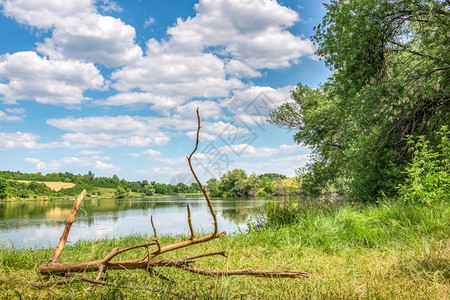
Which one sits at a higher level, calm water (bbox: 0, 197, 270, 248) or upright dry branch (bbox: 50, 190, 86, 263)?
upright dry branch (bbox: 50, 190, 86, 263)

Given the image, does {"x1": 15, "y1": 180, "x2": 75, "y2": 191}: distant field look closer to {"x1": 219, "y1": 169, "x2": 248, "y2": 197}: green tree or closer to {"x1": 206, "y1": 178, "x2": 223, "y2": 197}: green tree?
{"x1": 206, "y1": 178, "x2": 223, "y2": 197}: green tree

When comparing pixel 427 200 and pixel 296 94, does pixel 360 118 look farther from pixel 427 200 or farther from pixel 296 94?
pixel 296 94

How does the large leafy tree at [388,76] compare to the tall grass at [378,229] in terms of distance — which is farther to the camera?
the large leafy tree at [388,76]

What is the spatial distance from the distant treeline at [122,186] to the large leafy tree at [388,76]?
3596 centimetres

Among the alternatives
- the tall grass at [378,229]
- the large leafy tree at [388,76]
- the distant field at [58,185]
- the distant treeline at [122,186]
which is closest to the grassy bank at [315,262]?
the tall grass at [378,229]

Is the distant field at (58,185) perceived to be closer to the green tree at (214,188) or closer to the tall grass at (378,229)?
the green tree at (214,188)

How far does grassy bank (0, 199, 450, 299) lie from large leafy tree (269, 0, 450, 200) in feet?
11.2

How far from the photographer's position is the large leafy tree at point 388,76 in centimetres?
897

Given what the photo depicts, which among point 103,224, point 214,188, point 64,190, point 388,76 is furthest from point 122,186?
point 388,76

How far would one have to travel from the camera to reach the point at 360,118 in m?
9.89

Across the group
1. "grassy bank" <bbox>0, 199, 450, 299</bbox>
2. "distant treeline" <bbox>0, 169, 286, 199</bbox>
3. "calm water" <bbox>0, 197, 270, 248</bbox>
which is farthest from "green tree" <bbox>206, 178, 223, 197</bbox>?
"grassy bank" <bbox>0, 199, 450, 299</bbox>

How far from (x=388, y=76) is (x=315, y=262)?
9.28 meters

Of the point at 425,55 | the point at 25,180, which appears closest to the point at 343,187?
the point at 425,55

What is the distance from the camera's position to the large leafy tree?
8.97m
